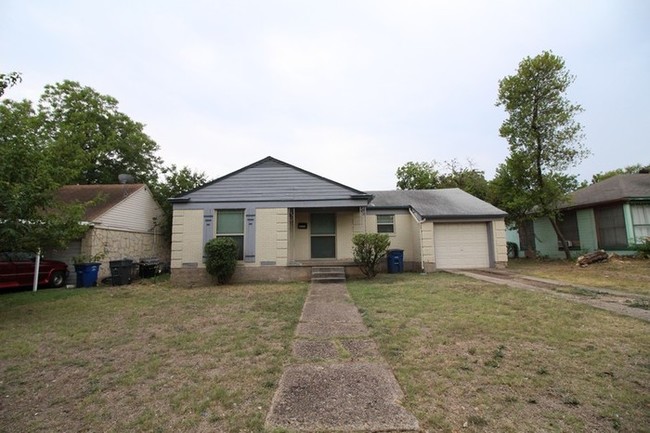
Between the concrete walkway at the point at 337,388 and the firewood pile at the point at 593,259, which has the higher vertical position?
the firewood pile at the point at 593,259

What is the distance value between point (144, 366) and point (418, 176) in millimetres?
31007

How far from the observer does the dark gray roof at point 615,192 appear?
14.8m

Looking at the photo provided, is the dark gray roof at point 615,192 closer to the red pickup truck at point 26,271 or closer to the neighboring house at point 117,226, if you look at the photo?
the neighboring house at point 117,226

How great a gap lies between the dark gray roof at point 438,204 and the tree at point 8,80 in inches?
478

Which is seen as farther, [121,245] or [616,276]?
[121,245]

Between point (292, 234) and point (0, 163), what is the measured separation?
9112 mm

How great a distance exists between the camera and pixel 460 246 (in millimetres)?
14031

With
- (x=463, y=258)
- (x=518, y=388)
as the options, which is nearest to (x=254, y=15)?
(x=518, y=388)

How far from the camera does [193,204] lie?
12.2 m

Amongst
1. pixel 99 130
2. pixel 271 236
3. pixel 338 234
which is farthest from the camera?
pixel 99 130

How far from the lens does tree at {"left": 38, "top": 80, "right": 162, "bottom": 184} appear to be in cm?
2172

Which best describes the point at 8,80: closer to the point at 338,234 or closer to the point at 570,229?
the point at 338,234

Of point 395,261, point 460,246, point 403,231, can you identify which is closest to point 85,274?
point 395,261

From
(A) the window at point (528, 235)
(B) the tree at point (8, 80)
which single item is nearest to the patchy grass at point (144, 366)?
(B) the tree at point (8, 80)
